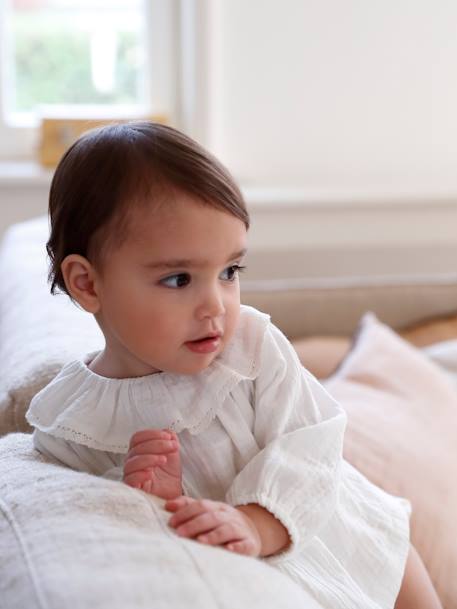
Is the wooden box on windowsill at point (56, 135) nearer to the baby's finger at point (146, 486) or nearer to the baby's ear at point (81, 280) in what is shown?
the baby's ear at point (81, 280)

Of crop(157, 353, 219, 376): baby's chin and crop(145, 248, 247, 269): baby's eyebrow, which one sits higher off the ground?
crop(145, 248, 247, 269): baby's eyebrow

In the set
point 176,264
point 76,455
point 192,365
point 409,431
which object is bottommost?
point 409,431

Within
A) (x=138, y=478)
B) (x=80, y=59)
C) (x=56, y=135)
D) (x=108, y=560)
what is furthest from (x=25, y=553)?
(x=80, y=59)

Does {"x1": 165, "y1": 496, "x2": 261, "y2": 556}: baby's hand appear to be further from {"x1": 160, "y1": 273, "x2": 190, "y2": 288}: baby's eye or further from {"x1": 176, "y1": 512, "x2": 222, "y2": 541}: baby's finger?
{"x1": 160, "y1": 273, "x2": 190, "y2": 288}: baby's eye

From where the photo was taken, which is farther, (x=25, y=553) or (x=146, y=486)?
(x=146, y=486)

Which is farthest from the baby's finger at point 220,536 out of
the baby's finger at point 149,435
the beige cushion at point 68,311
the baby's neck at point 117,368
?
the beige cushion at point 68,311

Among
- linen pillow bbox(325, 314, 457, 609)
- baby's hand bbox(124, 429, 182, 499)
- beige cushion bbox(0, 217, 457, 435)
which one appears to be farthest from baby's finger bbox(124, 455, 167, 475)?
linen pillow bbox(325, 314, 457, 609)

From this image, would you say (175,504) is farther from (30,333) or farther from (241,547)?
(30,333)

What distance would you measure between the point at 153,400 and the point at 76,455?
0.10 metres

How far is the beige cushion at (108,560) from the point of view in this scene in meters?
0.58

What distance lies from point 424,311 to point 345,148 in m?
0.58

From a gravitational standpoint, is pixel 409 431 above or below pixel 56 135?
below

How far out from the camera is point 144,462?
792mm

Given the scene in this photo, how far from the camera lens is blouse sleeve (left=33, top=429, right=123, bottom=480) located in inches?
35.5
